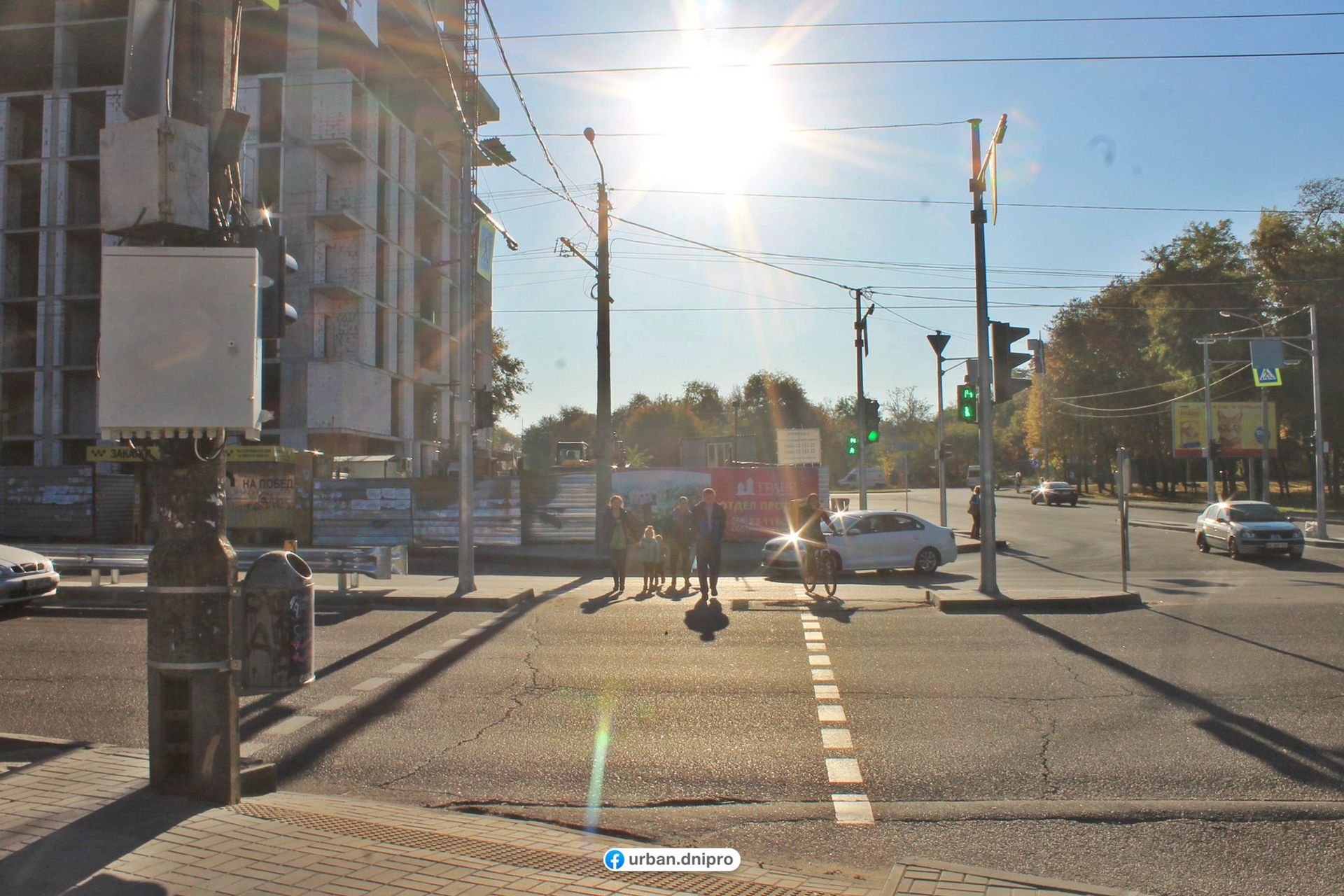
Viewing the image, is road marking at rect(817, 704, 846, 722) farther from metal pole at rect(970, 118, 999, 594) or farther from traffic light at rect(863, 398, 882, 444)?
traffic light at rect(863, 398, 882, 444)

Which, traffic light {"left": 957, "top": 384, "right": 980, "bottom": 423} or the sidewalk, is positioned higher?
traffic light {"left": 957, "top": 384, "right": 980, "bottom": 423}

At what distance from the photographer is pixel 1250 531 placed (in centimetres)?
2608

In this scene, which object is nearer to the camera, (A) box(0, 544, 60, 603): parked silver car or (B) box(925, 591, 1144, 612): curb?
(A) box(0, 544, 60, 603): parked silver car

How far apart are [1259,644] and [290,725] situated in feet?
33.6

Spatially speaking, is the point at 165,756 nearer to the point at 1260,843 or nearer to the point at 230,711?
the point at 230,711

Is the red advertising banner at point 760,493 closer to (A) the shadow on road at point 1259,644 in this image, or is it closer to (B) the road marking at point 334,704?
→ (A) the shadow on road at point 1259,644

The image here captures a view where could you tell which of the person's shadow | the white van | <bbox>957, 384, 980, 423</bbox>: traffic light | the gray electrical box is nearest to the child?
the person's shadow

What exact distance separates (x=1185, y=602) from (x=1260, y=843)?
1189 cm

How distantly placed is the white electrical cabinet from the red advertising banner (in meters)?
24.3

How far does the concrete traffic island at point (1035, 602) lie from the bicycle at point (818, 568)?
1.68 meters

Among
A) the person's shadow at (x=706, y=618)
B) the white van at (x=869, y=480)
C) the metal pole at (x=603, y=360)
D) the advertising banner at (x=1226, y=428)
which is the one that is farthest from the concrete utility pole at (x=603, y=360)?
the white van at (x=869, y=480)

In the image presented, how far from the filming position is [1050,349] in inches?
2933

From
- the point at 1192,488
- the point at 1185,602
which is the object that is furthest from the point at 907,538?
the point at 1192,488

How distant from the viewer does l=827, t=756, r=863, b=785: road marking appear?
658cm
